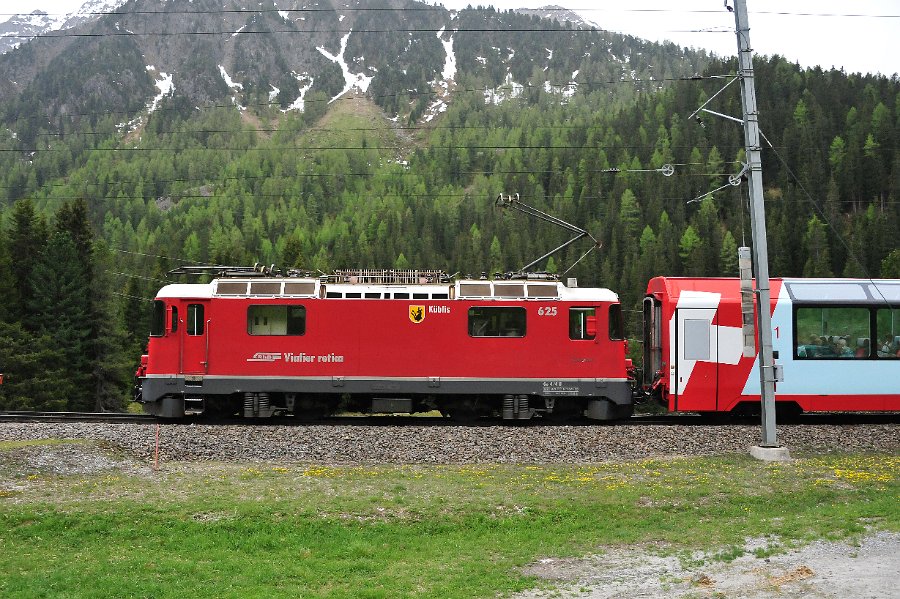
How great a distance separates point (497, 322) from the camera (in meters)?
25.6

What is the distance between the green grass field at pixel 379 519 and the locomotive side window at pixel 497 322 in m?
8.10

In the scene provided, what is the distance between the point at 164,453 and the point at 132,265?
13074cm

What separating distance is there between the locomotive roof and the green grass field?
332 inches

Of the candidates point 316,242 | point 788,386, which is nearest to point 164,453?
point 788,386

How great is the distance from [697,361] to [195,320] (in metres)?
14.5

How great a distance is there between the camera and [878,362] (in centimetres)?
2508

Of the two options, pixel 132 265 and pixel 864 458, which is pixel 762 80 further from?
pixel 864 458

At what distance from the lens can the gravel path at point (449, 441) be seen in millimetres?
19013

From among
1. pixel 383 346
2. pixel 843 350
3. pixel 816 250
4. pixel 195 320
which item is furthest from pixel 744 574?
pixel 816 250

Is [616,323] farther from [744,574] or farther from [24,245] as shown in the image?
[24,245]

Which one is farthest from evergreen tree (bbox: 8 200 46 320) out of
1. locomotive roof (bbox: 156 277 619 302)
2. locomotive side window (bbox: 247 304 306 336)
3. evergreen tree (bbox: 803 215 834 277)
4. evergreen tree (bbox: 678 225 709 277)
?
evergreen tree (bbox: 803 215 834 277)

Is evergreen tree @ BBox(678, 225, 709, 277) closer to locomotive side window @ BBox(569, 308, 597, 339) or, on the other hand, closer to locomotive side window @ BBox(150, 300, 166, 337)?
locomotive side window @ BBox(569, 308, 597, 339)

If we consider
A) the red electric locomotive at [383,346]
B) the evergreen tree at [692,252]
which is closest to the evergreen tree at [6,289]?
the red electric locomotive at [383,346]

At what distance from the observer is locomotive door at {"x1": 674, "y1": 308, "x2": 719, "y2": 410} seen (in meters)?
25.0
